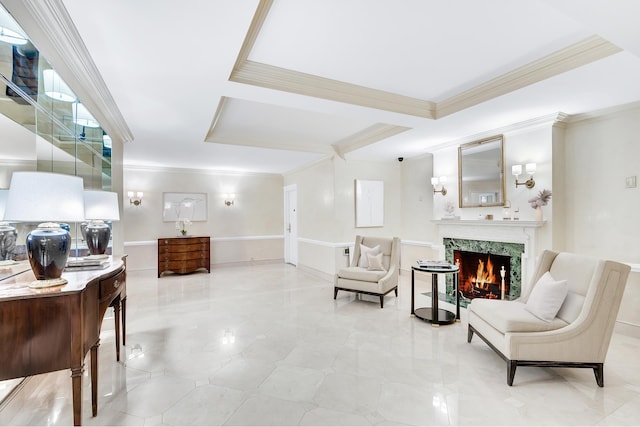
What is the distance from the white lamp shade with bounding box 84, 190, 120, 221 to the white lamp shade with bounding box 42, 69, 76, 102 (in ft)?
2.62

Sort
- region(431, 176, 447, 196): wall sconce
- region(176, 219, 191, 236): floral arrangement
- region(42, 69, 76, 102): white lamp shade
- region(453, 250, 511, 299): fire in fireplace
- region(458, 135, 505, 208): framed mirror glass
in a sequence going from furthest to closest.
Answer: region(176, 219, 191, 236): floral arrangement
region(431, 176, 447, 196): wall sconce
region(453, 250, 511, 299): fire in fireplace
region(458, 135, 505, 208): framed mirror glass
region(42, 69, 76, 102): white lamp shade

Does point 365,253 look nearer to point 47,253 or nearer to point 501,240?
point 501,240

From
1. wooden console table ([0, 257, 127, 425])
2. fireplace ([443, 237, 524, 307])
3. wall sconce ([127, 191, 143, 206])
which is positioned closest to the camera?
wooden console table ([0, 257, 127, 425])

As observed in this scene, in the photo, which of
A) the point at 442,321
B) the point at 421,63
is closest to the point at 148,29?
the point at 421,63

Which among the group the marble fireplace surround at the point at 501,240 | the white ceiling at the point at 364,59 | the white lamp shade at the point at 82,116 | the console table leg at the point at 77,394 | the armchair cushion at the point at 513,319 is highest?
the white ceiling at the point at 364,59

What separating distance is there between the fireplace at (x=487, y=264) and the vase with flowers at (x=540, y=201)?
0.46 m

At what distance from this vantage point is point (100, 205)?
2828mm

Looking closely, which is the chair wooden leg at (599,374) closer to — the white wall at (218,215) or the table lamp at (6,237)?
the table lamp at (6,237)

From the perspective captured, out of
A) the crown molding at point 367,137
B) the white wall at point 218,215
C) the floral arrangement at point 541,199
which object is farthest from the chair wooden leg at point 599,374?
the white wall at point 218,215

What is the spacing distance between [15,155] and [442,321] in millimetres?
4050

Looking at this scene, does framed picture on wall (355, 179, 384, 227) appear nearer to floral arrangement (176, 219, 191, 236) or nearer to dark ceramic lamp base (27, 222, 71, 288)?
floral arrangement (176, 219, 191, 236)

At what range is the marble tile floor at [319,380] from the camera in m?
2.01

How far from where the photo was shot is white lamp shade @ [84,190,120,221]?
2766 mm

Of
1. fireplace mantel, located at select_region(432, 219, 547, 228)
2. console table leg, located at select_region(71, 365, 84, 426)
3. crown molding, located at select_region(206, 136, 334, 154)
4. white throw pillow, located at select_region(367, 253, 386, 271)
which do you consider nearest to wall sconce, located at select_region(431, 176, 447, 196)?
fireplace mantel, located at select_region(432, 219, 547, 228)
